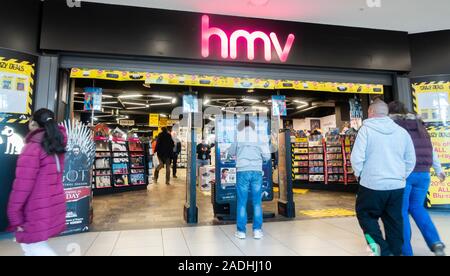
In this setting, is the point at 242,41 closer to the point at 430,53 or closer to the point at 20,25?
the point at 20,25

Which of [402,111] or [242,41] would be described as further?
[242,41]

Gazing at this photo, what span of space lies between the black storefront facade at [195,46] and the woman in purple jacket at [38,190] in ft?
8.05

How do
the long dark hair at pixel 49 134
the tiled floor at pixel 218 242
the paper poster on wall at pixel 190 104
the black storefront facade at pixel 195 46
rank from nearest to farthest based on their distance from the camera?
the long dark hair at pixel 49 134, the tiled floor at pixel 218 242, the black storefront facade at pixel 195 46, the paper poster on wall at pixel 190 104

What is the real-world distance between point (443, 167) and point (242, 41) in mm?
4533

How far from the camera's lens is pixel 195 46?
454 centimetres

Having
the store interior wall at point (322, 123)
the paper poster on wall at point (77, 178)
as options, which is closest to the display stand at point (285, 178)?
the paper poster on wall at point (77, 178)

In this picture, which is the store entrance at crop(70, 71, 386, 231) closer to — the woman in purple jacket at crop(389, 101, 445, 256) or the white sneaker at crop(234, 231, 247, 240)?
the white sneaker at crop(234, 231, 247, 240)

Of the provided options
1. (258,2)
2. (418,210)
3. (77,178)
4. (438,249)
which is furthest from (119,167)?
(438,249)

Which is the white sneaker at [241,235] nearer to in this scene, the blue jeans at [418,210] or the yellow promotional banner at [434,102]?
the blue jeans at [418,210]

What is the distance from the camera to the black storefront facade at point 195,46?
13.4 feet

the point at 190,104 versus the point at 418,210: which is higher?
the point at 190,104

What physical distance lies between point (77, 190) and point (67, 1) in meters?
Answer: 2.91

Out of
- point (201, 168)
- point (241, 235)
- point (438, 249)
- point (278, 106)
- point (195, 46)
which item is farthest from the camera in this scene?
point (201, 168)
